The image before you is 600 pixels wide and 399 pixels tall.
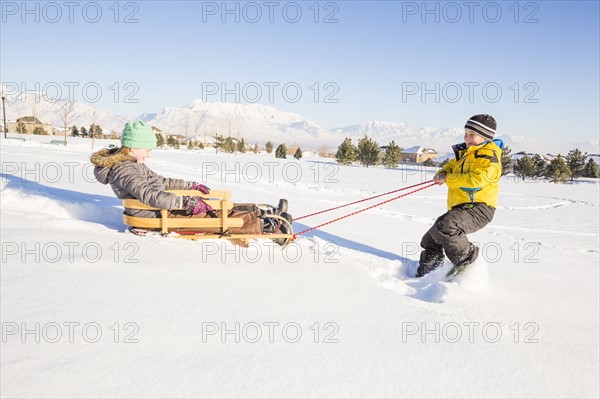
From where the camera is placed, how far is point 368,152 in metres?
49.2

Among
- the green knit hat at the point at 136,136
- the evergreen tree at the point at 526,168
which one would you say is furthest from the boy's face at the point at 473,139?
the evergreen tree at the point at 526,168

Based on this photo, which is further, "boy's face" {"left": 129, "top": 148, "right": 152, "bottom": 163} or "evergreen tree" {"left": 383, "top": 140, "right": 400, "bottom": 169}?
"evergreen tree" {"left": 383, "top": 140, "right": 400, "bottom": 169}

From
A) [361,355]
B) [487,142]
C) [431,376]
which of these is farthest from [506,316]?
[487,142]

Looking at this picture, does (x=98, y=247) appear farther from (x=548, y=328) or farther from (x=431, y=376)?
(x=548, y=328)

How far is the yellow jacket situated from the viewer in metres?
3.46

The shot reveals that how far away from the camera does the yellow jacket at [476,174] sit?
3.46m

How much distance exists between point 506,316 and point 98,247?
11.0ft

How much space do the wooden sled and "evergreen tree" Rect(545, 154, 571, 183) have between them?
4632cm

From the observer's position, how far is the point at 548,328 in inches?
104

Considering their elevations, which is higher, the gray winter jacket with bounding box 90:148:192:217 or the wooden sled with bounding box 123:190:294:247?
the gray winter jacket with bounding box 90:148:192:217

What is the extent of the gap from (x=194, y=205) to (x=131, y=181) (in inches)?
25.8

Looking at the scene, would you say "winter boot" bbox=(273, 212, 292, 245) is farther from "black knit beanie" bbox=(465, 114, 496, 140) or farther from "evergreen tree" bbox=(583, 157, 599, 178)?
"evergreen tree" bbox=(583, 157, 599, 178)

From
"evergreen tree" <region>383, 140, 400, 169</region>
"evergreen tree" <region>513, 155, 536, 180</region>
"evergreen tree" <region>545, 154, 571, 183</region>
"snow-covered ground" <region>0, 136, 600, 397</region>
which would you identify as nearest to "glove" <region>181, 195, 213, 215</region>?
"snow-covered ground" <region>0, 136, 600, 397</region>

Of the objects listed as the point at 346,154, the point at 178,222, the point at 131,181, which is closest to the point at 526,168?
the point at 346,154
